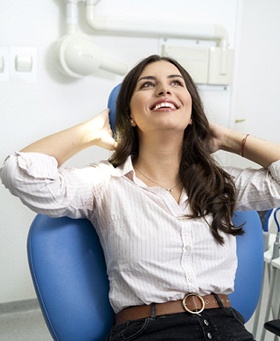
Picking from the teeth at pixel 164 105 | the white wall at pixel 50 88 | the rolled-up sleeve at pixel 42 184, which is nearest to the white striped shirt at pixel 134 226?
the rolled-up sleeve at pixel 42 184

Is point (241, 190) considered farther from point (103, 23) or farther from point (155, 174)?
point (103, 23)

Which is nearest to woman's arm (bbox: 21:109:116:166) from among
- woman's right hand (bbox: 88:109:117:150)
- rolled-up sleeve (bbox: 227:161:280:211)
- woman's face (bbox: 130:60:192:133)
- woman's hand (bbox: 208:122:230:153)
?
woman's right hand (bbox: 88:109:117:150)

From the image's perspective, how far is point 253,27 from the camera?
7.79 ft

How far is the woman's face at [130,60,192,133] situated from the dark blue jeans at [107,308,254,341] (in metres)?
0.55

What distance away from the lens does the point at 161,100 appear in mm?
1243

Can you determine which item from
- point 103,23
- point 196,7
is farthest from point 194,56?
point 103,23

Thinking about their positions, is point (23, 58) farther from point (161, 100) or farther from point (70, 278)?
point (70, 278)

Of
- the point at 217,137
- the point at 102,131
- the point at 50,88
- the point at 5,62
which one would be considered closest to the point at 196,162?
the point at 217,137

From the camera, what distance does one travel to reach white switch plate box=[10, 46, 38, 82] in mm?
1849

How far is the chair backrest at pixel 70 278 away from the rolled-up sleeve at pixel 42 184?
0.07 m

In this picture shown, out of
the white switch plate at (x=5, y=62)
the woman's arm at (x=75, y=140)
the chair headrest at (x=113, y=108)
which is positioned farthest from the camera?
the white switch plate at (x=5, y=62)

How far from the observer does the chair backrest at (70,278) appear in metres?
1.10

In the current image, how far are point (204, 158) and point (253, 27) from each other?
135 cm

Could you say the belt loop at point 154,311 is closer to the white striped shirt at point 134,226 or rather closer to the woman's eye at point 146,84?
the white striped shirt at point 134,226
